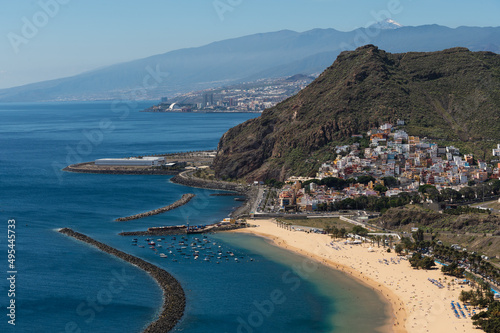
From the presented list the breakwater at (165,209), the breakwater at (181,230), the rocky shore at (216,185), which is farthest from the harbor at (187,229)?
the rocky shore at (216,185)

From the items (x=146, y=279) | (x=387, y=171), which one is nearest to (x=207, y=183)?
(x=387, y=171)

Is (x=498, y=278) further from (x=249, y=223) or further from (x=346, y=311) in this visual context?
(x=249, y=223)

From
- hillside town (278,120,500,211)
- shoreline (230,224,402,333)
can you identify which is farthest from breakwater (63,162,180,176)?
shoreline (230,224,402,333)

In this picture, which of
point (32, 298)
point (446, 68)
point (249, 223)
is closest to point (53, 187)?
point (249, 223)

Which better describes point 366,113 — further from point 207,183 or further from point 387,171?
point 207,183

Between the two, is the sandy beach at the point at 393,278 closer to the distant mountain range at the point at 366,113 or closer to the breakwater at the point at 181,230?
the breakwater at the point at 181,230
